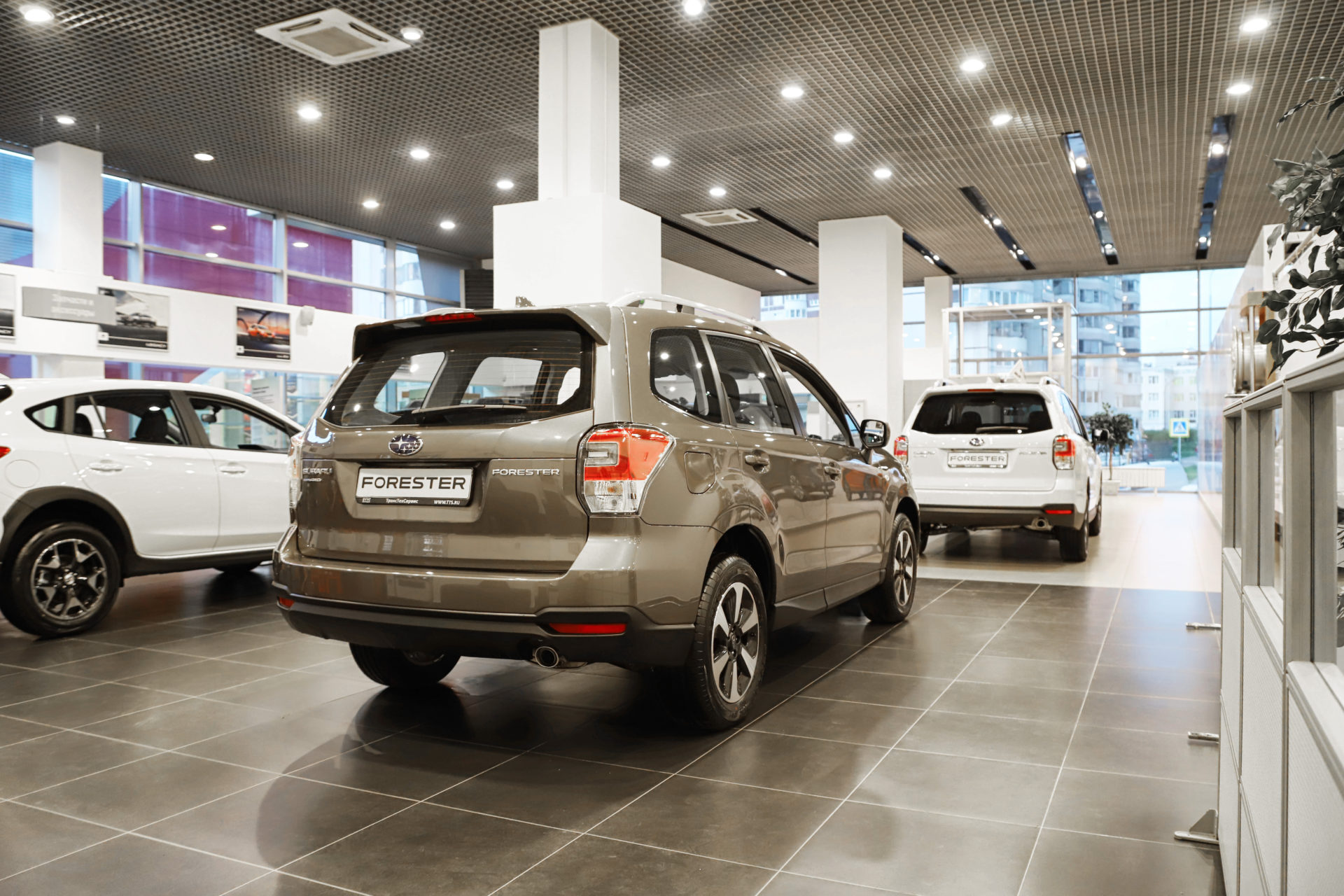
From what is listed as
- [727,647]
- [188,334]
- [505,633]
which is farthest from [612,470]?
[188,334]

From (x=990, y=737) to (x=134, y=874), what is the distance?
268cm

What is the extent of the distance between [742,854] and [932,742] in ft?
3.85

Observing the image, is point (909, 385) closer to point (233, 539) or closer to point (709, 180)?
point (709, 180)

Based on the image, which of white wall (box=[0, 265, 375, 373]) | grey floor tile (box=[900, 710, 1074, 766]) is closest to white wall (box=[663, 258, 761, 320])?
white wall (box=[0, 265, 375, 373])

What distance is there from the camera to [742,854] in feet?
8.15

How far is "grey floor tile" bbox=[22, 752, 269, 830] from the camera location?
277 centimetres

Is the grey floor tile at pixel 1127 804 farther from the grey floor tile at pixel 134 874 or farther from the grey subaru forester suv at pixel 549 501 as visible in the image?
the grey floor tile at pixel 134 874

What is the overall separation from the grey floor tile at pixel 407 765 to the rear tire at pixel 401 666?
0.51 meters

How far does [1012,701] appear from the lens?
3916 millimetres

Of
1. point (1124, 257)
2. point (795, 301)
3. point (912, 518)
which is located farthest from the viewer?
point (795, 301)

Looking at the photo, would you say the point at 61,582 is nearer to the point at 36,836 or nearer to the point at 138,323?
the point at 36,836

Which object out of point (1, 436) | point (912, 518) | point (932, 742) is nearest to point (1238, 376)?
point (912, 518)

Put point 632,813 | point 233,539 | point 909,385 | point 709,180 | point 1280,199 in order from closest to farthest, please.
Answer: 1. point 1280,199
2. point 632,813
3. point 233,539
4. point 709,180
5. point 909,385

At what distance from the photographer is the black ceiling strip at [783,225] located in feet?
48.3
